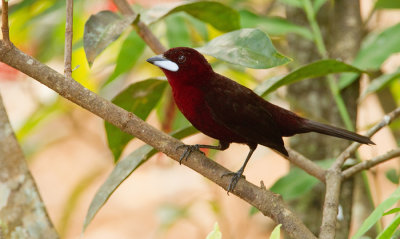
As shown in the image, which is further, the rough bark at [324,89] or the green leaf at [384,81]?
the rough bark at [324,89]

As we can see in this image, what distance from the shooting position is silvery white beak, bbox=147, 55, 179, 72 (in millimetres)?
2602

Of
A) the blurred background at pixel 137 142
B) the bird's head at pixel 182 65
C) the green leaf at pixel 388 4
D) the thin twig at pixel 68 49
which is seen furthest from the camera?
the blurred background at pixel 137 142

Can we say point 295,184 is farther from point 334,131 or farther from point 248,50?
point 248,50

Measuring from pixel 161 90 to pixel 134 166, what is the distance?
1.43 feet

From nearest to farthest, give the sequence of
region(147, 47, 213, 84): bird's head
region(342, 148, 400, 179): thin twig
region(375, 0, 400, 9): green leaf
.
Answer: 1. region(342, 148, 400, 179): thin twig
2. region(147, 47, 213, 84): bird's head
3. region(375, 0, 400, 9): green leaf

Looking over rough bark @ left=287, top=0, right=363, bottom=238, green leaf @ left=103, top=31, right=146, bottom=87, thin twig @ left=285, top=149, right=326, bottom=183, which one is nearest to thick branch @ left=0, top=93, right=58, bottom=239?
green leaf @ left=103, top=31, right=146, bottom=87

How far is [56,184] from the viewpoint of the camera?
8.26 metres

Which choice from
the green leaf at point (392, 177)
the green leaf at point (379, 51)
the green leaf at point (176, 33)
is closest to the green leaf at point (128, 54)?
the green leaf at point (176, 33)

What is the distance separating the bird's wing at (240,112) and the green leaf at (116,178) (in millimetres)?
173

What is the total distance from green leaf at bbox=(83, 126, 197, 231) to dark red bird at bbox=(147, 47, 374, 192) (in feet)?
0.41

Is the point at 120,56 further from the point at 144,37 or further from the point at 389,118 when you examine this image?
the point at 389,118

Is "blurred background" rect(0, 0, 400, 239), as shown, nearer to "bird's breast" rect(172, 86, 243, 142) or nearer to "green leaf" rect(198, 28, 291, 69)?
"bird's breast" rect(172, 86, 243, 142)

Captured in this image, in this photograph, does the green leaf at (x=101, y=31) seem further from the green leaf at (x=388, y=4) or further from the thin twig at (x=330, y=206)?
the green leaf at (x=388, y=4)

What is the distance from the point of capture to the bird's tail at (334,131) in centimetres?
253
